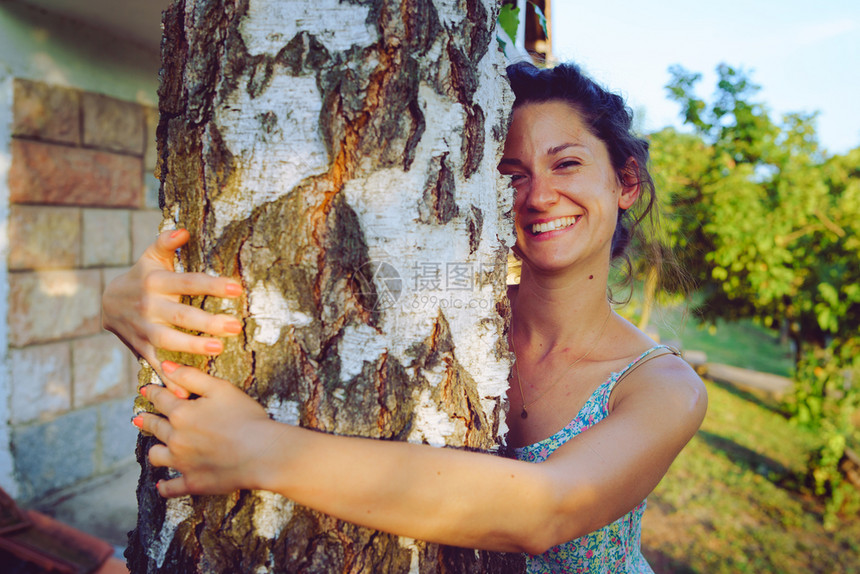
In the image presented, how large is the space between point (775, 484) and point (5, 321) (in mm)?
6587

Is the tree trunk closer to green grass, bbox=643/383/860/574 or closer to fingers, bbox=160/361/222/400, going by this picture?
fingers, bbox=160/361/222/400

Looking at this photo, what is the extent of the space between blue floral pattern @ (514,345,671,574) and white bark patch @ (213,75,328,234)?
3.28ft

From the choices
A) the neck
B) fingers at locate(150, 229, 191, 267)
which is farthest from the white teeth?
fingers at locate(150, 229, 191, 267)

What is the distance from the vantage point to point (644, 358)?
4.85ft

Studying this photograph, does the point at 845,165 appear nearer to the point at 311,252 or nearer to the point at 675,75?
the point at 675,75

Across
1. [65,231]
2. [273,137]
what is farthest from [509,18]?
[65,231]

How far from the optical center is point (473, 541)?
93cm

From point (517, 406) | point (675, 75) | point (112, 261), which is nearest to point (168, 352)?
point (517, 406)

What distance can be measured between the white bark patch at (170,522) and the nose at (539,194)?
3.57ft

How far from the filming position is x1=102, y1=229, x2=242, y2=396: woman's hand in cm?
94

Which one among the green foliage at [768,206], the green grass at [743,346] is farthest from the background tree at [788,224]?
the green grass at [743,346]

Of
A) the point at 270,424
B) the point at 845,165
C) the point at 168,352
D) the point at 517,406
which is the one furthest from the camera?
the point at 845,165

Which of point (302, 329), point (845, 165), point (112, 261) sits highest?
point (845, 165)

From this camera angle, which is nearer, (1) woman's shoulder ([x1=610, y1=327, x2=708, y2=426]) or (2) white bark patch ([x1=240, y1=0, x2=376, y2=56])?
(2) white bark patch ([x1=240, y1=0, x2=376, y2=56])
